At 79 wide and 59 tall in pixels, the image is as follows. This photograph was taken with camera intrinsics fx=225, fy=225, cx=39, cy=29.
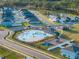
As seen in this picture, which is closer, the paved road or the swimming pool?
the paved road

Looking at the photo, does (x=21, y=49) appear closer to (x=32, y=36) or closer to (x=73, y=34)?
(x=32, y=36)

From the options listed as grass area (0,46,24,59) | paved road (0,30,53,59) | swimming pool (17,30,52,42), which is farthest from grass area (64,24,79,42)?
grass area (0,46,24,59)

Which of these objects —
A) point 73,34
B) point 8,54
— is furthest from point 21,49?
point 73,34

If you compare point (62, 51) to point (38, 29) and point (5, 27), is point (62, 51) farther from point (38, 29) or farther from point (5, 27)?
point (5, 27)

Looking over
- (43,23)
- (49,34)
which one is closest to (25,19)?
(43,23)

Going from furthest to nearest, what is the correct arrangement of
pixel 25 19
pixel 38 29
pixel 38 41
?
pixel 25 19
pixel 38 29
pixel 38 41

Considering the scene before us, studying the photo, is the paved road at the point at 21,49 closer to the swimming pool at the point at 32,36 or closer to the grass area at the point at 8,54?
the grass area at the point at 8,54

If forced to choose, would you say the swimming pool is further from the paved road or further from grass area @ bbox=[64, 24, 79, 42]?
grass area @ bbox=[64, 24, 79, 42]

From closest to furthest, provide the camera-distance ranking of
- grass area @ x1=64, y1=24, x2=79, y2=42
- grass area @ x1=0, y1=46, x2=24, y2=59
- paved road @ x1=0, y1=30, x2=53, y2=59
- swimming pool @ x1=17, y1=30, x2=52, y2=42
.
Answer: grass area @ x1=0, y1=46, x2=24, y2=59 → paved road @ x1=0, y1=30, x2=53, y2=59 → swimming pool @ x1=17, y1=30, x2=52, y2=42 → grass area @ x1=64, y1=24, x2=79, y2=42
